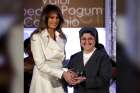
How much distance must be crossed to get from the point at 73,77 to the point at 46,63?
18 cm

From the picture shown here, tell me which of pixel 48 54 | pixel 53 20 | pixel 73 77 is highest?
pixel 53 20

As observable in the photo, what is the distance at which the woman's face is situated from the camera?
2002mm

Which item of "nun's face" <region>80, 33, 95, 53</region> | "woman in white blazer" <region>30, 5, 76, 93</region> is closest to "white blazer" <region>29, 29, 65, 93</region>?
"woman in white blazer" <region>30, 5, 76, 93</region>

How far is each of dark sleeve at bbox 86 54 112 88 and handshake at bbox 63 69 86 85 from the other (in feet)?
0.16

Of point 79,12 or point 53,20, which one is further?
point 79,12

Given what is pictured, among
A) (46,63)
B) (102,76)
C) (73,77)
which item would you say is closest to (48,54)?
(46,63)

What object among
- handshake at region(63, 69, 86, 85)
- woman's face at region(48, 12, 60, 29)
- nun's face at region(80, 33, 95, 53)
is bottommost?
handshake at region(63, 69, 86, 85)

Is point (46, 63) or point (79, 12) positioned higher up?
point (79, 12)

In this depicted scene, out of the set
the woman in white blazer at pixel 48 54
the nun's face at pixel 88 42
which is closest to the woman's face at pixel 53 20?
the woman in white blazer at pixel 48 54

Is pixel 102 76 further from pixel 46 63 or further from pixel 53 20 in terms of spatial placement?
pixel 53 20

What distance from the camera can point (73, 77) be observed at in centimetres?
200

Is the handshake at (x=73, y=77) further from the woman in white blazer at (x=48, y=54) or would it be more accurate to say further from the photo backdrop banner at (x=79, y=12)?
the photo backdrop banner at (x=79, y=12)

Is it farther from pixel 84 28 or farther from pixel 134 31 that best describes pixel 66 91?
pixel 134 31

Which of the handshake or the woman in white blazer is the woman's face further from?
the handshake
